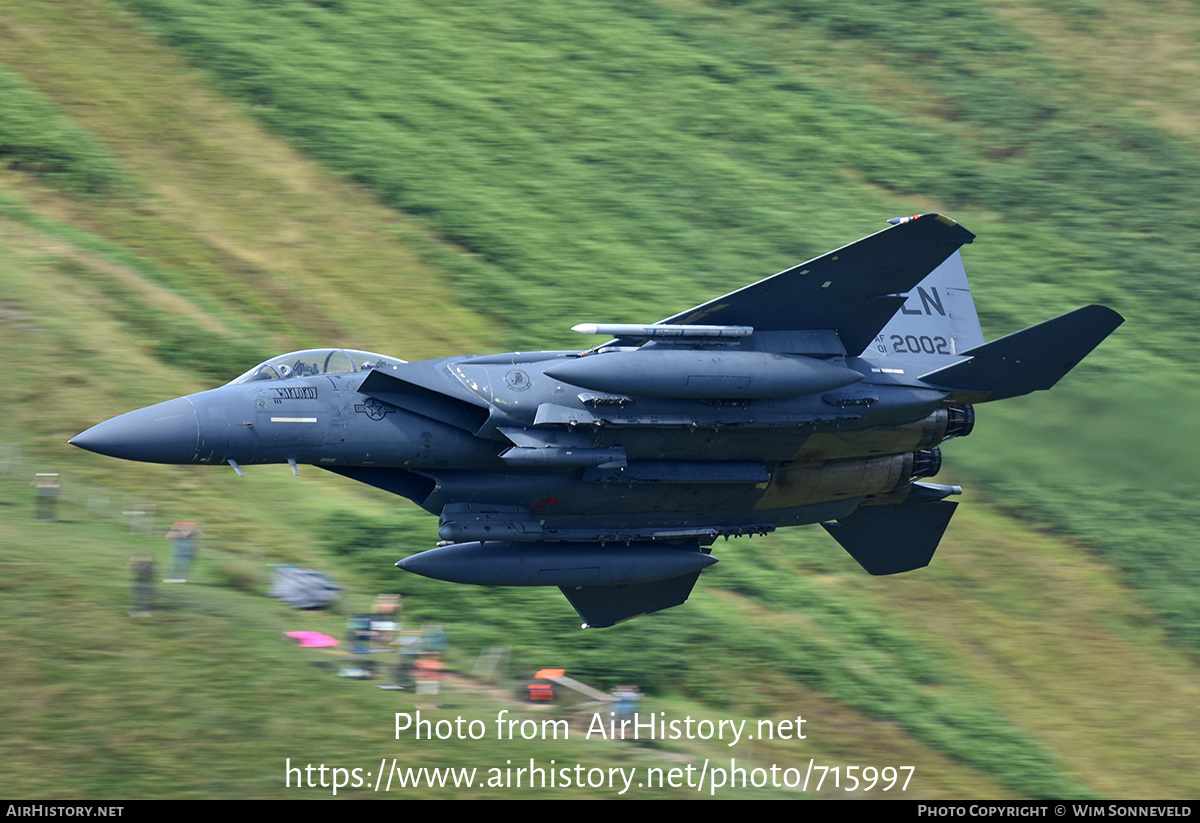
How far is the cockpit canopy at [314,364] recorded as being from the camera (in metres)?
16.7

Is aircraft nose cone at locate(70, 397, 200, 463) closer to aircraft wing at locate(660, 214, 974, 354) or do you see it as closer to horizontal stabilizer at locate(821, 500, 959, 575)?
aircraft wing at locate(660, 214, 974, 354)

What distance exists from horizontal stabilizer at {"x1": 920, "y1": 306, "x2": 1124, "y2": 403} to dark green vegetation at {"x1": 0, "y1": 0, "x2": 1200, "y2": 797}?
7498 mm

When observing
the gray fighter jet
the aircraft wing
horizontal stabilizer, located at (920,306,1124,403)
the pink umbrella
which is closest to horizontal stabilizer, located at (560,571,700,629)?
the gray fighter jet

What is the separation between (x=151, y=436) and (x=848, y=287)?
30.0 ft

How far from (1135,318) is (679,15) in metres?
18.0

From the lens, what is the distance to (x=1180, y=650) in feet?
88.3

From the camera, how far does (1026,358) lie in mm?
18250

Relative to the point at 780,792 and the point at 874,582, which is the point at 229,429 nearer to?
the point at 780,792

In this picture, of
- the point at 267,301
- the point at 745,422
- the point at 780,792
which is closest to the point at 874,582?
the point at 780,792

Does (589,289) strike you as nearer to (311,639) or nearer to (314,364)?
(311,639)

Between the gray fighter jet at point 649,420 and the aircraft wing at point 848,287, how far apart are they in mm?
27

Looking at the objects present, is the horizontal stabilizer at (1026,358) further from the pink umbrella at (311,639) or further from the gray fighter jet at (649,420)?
the pink umbrella at (311,639)

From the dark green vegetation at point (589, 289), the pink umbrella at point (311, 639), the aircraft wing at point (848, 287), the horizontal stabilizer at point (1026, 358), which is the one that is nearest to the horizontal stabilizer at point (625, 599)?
the dark green vegetation at point (589, 289)

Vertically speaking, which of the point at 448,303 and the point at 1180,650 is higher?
the point at 448,303
